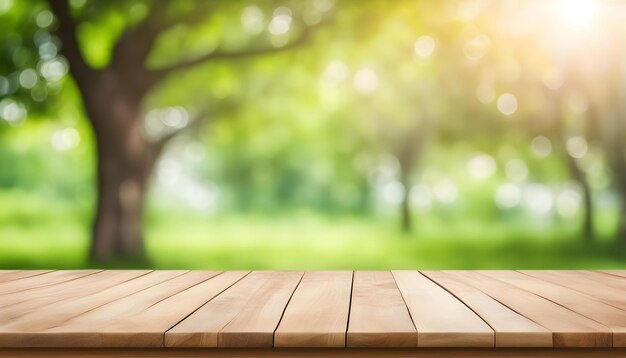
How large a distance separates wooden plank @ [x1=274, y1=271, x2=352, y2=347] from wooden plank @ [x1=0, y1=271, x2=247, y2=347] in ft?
0.80

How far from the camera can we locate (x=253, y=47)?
4102 mm

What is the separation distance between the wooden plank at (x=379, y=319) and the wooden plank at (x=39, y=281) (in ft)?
3.31

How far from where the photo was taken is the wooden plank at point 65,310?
1.35 metres

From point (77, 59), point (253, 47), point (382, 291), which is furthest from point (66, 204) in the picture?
point (382, 291)

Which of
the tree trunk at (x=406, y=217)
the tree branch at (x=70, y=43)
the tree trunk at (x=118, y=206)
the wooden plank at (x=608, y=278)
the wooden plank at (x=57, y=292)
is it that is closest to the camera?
the wooden plank at (x=57, y=292)

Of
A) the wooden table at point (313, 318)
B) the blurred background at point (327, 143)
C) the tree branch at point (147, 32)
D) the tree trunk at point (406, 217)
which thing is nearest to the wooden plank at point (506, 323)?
the wooden table at point (313, 318)

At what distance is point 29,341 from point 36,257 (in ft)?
8.82

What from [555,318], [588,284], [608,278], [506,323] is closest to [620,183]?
[608,278]

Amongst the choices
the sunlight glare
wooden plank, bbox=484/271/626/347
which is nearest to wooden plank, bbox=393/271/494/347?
wooden plank, bbox=484/271/626/347

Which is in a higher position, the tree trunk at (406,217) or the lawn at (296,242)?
the tree trunk at (406,217)

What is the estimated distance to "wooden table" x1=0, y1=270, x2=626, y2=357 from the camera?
1.28 m

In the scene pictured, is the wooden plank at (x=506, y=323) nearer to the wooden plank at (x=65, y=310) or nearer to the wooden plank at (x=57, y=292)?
the wooden plank at (x=65, y=310)

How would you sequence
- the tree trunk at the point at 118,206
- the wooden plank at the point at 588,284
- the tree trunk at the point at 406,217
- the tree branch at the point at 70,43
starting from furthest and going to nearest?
the tree branch at the point at 70,43 → the tree trunk at the point at 118,206 → the tree trunk at the point at 406,217 → the wooden plank at the point at 588,284

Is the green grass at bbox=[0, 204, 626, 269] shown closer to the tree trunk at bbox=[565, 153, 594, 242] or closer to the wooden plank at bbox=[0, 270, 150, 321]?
the tree trunk at bbox=[565, 153, 594, 242]
